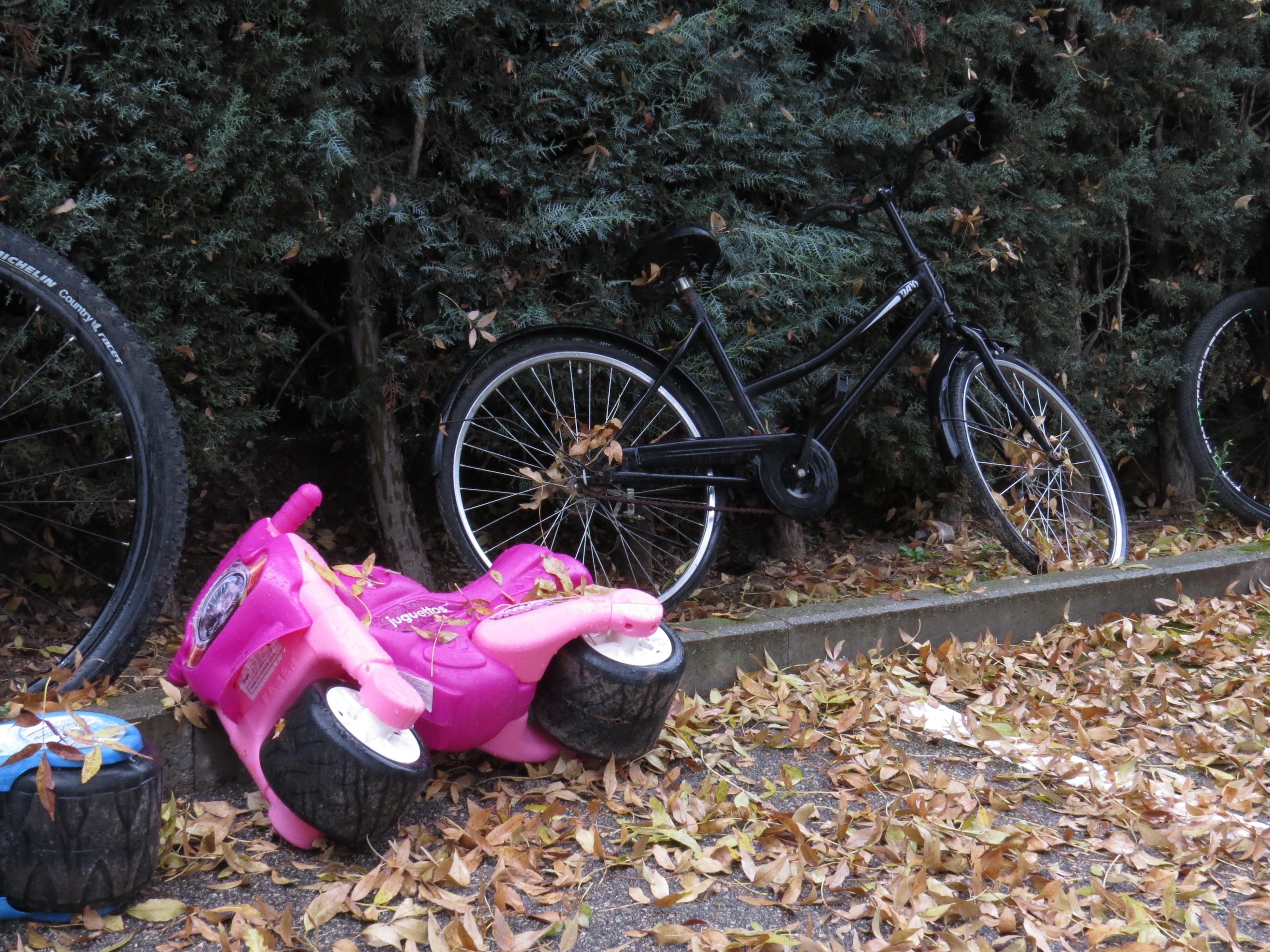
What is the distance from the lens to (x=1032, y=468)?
3844mm

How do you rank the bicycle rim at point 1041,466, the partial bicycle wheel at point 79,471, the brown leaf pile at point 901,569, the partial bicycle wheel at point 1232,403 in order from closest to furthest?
the partial bicycle wheel at point 79,471
the brown leaf pile at point 901,569
the bicycle rim at point 1041,466
the partial bicycle wheel at point 1232,403

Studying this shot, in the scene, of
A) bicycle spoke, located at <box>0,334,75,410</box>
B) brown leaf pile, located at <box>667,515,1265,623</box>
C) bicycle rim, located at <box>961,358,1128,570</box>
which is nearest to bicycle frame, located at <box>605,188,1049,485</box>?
bicycle rim, located at <box>961,358,1128,570</box>

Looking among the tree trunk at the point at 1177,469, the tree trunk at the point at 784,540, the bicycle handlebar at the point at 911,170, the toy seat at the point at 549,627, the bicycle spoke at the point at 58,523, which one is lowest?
the tree trunk at the point at 1177,469

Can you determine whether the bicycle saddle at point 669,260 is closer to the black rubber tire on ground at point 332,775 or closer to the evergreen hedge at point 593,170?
the evergreen hedge at point 593,170

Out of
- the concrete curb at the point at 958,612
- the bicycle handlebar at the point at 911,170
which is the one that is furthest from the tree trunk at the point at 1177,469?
the bicycle handlebar at the point at 911,170

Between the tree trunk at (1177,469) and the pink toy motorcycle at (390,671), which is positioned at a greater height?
the pink toy motorcycle at (390,671)

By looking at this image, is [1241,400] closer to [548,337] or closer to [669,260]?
[669,260]

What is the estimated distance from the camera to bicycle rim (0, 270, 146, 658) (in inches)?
90.8

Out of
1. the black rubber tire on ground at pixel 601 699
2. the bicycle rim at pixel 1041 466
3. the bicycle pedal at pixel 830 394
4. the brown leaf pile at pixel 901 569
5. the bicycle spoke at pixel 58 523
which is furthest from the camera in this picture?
the bicycle rim at pixel 1041 466

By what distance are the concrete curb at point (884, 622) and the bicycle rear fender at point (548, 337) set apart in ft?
2.41

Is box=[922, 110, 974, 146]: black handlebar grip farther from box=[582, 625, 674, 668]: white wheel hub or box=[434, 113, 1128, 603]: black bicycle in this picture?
box=[582, 625, 674, 668]: white wheel hub

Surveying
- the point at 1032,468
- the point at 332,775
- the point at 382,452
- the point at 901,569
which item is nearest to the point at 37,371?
the point at 382,452

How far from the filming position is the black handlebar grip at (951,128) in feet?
10.7

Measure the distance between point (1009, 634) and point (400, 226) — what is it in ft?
7.82
